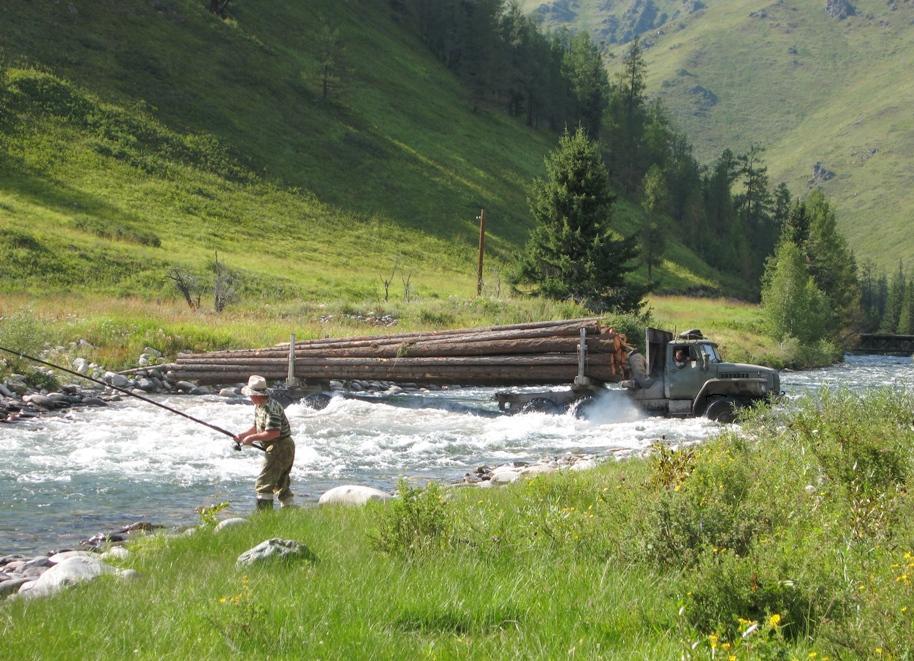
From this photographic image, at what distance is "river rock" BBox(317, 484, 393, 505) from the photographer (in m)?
10.9

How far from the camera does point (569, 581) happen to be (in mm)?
6238

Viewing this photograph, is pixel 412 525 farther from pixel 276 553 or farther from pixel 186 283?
pixel 186 283

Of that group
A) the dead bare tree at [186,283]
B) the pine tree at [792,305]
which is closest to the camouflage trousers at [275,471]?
the dead bare tree at [186,283]

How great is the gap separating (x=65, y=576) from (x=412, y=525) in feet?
9.68

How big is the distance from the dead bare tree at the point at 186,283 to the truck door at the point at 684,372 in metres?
21.6

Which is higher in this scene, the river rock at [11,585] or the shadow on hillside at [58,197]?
the shadow on hillside at [58,197]

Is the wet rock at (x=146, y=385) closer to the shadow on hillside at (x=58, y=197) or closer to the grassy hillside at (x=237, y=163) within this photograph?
the grassy hillside at (x=237, y=163)

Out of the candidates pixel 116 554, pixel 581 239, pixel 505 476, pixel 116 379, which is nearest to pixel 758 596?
pixel 116 554

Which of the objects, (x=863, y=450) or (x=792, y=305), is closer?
(x=863, y=450)

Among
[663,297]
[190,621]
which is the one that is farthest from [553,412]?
[663,297]

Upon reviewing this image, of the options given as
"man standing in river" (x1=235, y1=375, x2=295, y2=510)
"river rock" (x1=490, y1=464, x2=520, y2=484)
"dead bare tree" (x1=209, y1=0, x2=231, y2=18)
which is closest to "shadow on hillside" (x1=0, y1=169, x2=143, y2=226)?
"river rock" (x1=490, y1=464, x2=520, y2=484)

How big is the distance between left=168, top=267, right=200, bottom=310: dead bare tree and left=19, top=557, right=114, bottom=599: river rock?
28.6m

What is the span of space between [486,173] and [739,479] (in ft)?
279

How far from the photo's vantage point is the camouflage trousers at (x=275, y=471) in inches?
442
